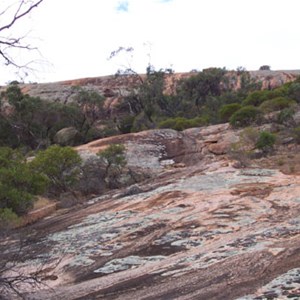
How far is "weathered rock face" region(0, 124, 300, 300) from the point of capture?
715cm

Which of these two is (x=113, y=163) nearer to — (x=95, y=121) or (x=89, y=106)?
(x=89, y=106)

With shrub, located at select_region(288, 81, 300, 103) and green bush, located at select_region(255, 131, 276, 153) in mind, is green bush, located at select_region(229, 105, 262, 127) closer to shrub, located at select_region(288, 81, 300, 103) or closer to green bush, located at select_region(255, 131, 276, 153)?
shrub, located at select_region(288, 81, 300, 103)

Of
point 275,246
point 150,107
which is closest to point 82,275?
point 275,246

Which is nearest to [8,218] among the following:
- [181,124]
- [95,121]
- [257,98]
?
[181,124]

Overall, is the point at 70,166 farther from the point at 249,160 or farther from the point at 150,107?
the point at 150,107

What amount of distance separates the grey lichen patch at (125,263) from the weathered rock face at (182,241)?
0.02 metres

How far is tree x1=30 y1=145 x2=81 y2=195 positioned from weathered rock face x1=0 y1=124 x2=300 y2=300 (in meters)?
2.40

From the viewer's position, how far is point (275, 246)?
8344mm

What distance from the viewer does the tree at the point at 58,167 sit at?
58.7ft

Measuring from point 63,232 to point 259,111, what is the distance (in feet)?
55.9

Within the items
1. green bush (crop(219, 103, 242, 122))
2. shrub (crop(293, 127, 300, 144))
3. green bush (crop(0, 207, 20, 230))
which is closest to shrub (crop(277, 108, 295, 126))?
shrub (crop(293, 127, 300, 144))

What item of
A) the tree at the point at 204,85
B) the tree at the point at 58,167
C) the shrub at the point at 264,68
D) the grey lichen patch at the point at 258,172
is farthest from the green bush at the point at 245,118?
the shrub at the point at 264,68

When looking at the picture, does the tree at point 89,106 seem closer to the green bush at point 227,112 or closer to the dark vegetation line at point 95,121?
the dark vegetation line at point 95,121

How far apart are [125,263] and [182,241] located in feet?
4.60
